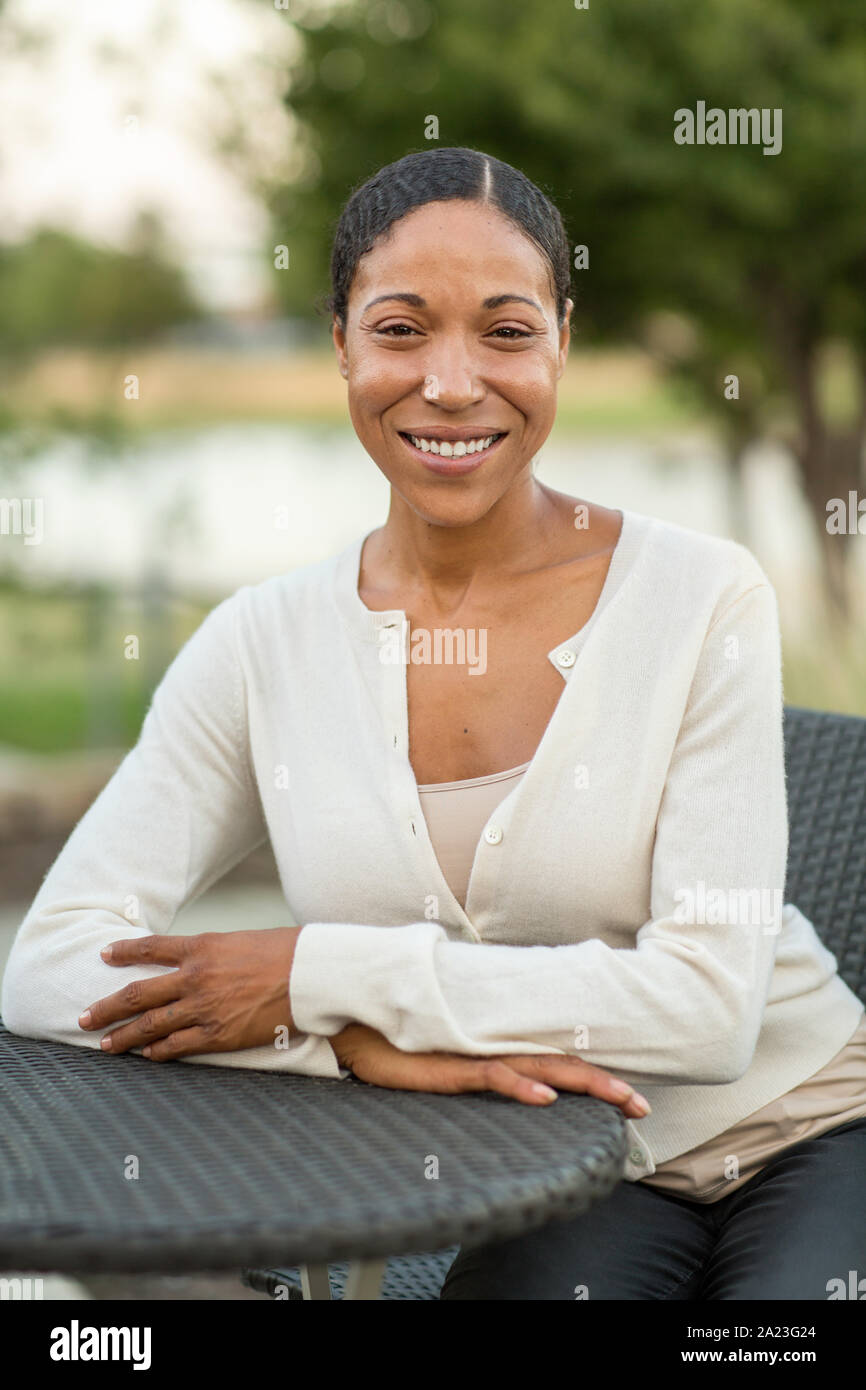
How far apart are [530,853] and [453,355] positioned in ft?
2.19

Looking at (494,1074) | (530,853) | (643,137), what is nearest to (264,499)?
(643,137)

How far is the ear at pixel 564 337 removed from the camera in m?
2.19

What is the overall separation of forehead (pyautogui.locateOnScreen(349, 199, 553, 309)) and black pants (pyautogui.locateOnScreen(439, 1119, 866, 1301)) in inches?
47.6

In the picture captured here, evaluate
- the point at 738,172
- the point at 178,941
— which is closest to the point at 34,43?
the point at 738,172

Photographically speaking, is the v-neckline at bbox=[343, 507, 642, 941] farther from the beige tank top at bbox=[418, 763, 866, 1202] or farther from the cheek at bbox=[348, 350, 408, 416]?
the cheek at bbox=[348, 350, 408, 416]

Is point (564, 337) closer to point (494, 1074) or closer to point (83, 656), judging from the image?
point (494, 1074)

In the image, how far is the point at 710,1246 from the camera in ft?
6.57

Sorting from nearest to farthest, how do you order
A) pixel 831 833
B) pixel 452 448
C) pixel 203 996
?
pixel 203 996, pixel 452 448, pixel 831 833

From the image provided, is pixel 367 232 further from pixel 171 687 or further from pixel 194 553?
pixel 194 553

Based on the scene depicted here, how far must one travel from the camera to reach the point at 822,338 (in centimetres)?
823

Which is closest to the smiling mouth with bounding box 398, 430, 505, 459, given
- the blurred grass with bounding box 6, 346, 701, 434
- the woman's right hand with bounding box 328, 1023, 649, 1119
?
the woman's right hand with bounding box 328, 1023, 649, 1119

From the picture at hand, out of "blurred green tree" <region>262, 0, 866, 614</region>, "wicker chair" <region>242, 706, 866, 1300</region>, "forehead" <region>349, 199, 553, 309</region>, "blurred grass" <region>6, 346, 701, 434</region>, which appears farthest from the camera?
"blurred grass" <region>6, 346, 701, 434</region>

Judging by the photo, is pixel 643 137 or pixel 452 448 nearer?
pixel 452 448

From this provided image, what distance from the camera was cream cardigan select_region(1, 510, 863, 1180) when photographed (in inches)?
70.1
